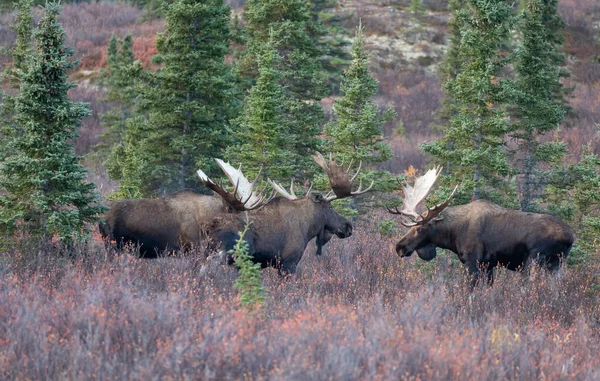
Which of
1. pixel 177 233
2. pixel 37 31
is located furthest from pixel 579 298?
pixel 37 31

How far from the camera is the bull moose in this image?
37.2 ft

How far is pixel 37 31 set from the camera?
9.95m

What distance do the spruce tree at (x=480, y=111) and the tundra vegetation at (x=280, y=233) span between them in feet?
0.13

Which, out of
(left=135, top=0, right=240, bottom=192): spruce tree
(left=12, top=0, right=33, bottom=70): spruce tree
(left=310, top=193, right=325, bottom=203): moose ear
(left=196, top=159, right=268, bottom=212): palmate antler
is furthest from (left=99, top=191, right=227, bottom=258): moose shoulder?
(left=12, top=0, right=33, bottom=70): spruce tree

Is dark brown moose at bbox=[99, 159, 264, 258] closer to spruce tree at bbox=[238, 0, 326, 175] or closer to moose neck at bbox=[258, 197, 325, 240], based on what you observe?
moose neck at bbox=[258, 197, 325, 240]

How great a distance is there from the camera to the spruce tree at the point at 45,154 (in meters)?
9.87

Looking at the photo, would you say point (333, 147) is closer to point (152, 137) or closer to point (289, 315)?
point (152, 137)

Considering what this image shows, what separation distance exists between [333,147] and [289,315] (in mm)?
7486

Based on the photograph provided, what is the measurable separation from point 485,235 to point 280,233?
11.1 feet

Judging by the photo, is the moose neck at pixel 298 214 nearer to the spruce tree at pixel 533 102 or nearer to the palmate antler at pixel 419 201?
the palmate antler at pixel 419 201

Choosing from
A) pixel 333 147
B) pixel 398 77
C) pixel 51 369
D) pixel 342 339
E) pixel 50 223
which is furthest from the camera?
pixel 398 77

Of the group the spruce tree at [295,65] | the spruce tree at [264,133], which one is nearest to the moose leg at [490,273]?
the spruce tree at [264,133]

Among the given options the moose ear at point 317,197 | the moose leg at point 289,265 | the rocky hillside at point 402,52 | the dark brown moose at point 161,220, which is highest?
the moose ear at point 317,197

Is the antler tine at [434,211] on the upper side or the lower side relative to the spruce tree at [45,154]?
lower
